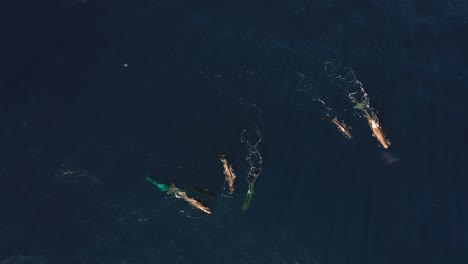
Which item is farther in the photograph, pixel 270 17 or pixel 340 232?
pixel 270 17

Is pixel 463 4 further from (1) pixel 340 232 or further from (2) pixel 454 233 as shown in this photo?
(1) pixel 340 232

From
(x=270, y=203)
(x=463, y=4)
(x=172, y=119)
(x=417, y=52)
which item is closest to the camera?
(x=270, y=203)

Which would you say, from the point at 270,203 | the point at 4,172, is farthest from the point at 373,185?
the point at 4,172

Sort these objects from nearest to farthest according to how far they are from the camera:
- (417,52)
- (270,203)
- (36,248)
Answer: (36,248), (270,203), (417,52)

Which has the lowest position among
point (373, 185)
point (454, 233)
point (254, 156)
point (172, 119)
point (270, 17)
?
point (454, 233)

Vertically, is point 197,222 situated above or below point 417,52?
below

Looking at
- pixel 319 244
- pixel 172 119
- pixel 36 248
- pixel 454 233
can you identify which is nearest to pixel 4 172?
pixel 36 248
